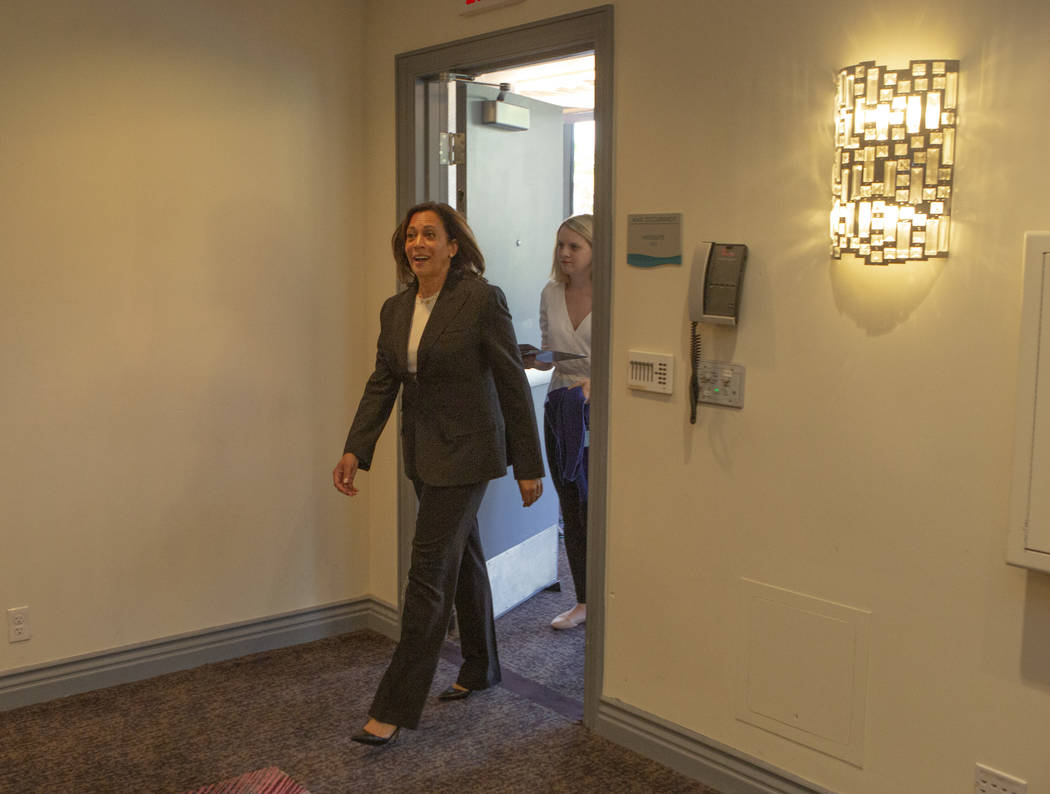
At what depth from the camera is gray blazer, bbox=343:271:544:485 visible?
9.37 feet

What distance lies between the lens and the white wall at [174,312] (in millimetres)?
3006

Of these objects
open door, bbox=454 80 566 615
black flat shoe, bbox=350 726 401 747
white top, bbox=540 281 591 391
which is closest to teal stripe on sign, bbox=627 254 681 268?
white top, bbox=540 281 591 391

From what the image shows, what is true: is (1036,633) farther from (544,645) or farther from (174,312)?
(174,312)

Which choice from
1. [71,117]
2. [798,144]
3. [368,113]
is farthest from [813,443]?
[71,117]

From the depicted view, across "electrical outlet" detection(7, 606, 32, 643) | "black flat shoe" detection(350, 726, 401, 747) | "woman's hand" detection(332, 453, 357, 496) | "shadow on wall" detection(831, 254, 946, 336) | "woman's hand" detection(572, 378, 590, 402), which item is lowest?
"black flat shoe" detection(350, 726, 401, 747)

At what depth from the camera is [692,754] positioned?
2738mm

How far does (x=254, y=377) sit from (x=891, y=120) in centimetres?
221

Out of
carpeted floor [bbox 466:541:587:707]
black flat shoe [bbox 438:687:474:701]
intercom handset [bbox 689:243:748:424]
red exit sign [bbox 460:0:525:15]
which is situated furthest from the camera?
carpeted floor [bbox 466:541:587:707]

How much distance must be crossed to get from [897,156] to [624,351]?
0.96 m

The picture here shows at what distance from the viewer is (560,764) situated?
2.80 m

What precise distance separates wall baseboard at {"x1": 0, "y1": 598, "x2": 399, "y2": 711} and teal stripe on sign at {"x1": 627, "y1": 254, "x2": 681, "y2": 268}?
5.52 feet

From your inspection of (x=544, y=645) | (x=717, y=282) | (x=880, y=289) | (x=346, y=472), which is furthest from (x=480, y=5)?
(x=544, y=645)

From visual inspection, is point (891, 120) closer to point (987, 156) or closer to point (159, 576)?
point (987, 156)

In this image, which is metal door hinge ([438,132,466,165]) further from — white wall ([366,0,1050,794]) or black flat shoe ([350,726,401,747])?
black flat shoe ([350,726,401,747])
